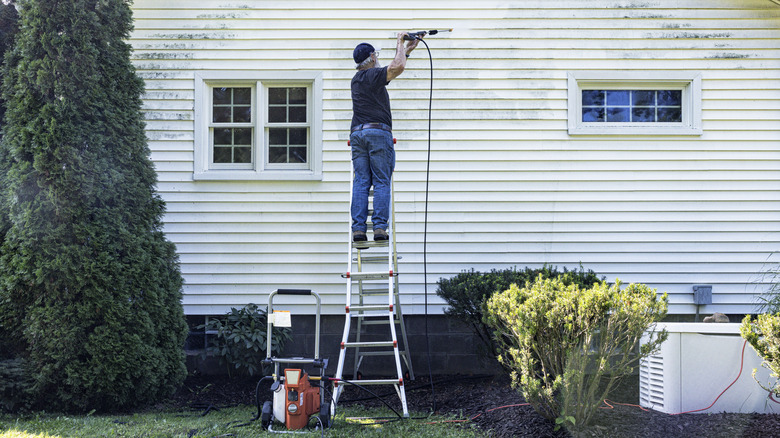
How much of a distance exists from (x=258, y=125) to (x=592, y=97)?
366 cm

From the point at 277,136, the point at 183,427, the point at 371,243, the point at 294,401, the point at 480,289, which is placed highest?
the point at 277,136

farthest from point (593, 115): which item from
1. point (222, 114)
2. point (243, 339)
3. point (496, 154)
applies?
point (243, 339)

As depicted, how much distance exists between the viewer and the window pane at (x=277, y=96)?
7.00m

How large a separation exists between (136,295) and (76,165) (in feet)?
3.82

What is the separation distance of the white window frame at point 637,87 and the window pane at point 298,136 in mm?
2874

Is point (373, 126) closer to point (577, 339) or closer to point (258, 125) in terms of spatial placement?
point (258, 125)

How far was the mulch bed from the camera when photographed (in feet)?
13.4

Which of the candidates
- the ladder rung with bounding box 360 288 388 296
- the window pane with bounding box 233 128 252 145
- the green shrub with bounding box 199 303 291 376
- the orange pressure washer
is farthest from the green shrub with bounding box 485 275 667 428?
the window pane with bounding box 233 128 252 145

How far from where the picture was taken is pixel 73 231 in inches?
204

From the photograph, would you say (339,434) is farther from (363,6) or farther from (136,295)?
(363,6)

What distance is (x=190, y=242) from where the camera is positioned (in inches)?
267

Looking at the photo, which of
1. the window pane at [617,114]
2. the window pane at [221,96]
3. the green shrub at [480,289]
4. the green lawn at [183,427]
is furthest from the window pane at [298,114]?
the window pane at [617,114]

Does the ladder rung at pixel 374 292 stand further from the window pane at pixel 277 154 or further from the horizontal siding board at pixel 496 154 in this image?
the window pane at pixel 277 154

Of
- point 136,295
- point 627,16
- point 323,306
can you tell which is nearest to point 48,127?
point 136,295
